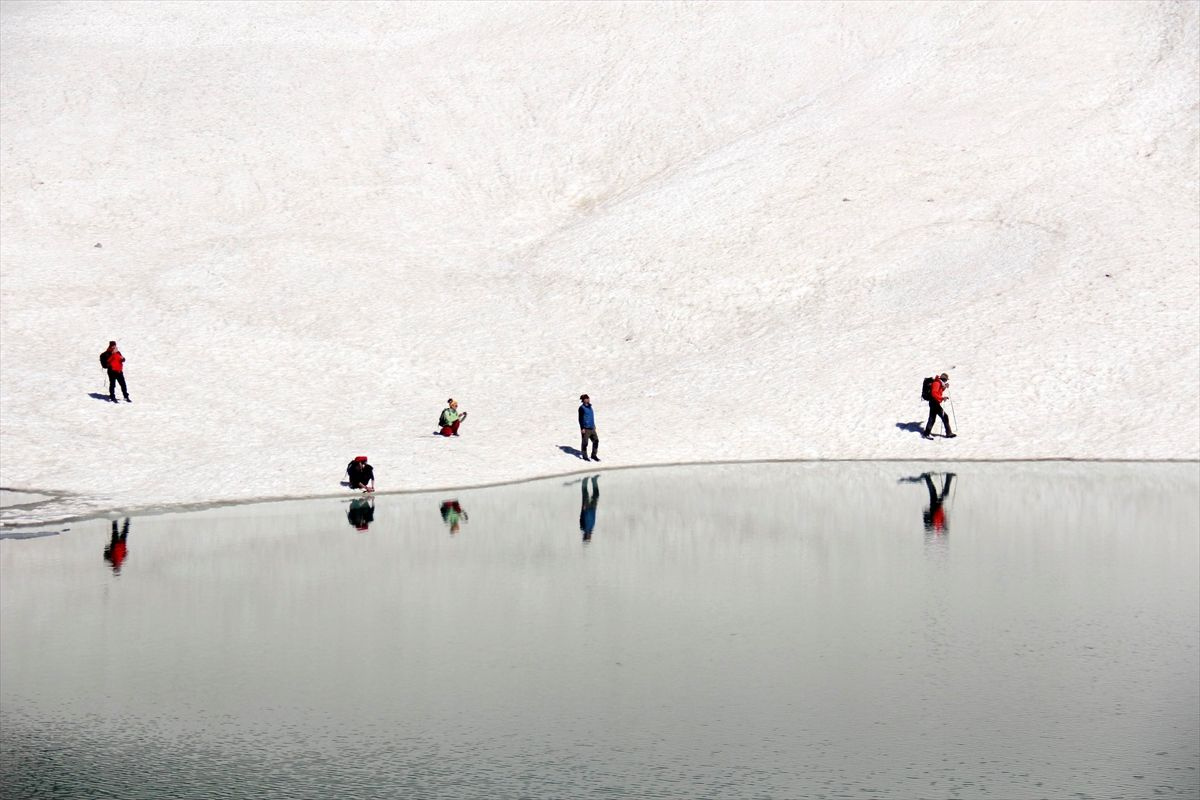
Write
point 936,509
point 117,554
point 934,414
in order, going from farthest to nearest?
point 934,414
point 936,509
point 117,554

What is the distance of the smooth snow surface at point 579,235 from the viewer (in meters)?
39.1

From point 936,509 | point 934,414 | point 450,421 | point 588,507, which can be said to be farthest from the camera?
point 934,414

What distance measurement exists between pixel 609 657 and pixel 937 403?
79.7ft

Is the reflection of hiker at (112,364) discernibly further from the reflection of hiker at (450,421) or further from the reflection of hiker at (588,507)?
the reflection of hiker at (588,507)

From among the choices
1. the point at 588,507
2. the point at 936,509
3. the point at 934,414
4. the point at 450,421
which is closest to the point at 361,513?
the point at 588,507

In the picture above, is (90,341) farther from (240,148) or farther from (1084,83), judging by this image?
(1084,83)

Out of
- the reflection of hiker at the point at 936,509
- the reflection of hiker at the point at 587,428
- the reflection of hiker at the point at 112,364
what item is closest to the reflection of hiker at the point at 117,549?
the reflection of hiker at the point at 587,428

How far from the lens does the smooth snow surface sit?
39094mm

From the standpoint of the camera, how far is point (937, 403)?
37.8 meters

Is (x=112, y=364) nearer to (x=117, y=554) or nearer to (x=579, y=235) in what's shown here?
(x=117, y=554)

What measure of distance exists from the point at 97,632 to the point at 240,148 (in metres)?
50.4

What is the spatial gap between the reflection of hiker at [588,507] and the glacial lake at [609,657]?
33cm

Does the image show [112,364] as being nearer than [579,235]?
Yes

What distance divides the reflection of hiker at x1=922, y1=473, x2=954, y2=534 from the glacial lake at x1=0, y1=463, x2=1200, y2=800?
195 mm
